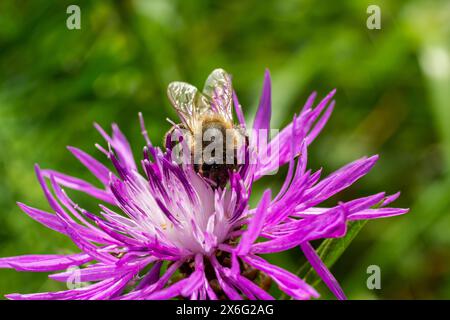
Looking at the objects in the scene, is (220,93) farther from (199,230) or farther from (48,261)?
(48,261)

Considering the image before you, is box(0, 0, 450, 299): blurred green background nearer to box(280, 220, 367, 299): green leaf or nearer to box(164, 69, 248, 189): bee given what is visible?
box(164, 69, 248, 189): bee

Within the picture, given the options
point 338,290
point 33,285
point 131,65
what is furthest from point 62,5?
point 338,290

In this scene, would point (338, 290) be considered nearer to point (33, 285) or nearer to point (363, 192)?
point (33, 285)

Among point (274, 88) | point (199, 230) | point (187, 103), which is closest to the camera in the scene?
point (199, 230)

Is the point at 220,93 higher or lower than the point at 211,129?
higher

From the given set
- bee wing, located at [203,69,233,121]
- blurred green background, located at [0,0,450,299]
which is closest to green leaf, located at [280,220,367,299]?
bee wing, located at [203,69,233,121]

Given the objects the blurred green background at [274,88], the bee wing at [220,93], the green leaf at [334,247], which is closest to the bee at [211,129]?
the bee wing at [220,93]

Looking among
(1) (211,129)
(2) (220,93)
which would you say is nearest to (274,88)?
(2) (220,93)
